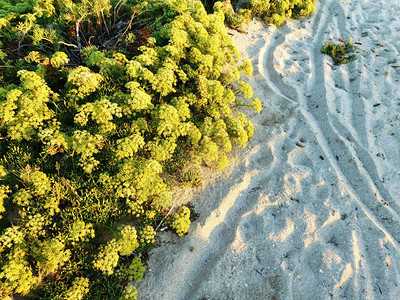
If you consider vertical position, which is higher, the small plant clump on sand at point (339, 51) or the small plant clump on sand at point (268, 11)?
the small plant clump on sand at point (268, 11)

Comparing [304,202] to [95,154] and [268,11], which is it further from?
[268,11]

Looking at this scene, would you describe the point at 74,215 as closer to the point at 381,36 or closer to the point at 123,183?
the point at 123,183

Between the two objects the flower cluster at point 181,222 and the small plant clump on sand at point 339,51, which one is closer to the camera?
the flower cluster at point 181,222

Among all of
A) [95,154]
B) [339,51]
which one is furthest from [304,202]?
[339,51]

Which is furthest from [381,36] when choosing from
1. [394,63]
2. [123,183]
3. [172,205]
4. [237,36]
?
[123,183]

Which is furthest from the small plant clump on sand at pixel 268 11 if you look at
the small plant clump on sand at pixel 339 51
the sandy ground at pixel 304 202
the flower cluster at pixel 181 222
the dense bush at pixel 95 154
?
the flower cluster at pixel 181 222

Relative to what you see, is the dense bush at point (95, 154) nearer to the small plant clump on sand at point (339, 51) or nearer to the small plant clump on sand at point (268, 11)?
the small plant clump on sand at point (268, 11)
